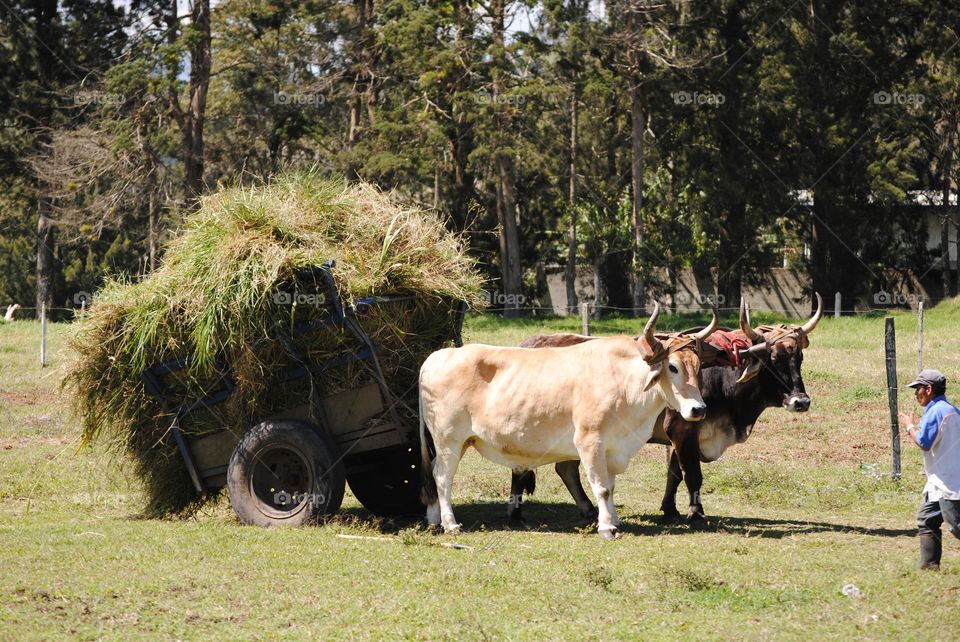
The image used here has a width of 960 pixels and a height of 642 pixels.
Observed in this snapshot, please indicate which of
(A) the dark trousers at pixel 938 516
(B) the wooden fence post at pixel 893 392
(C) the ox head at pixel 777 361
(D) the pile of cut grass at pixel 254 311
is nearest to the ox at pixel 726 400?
(C) the ox head at pixel 777 361

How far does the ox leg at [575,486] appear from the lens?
11.8m

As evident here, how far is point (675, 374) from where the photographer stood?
10.5 metres

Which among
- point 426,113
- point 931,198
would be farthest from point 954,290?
point 426,113

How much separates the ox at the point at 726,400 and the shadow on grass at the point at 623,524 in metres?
0.25

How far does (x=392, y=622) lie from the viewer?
24.7 feet

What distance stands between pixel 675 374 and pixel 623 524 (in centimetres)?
169

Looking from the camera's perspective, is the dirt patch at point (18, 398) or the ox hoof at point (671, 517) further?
the dirt patch at point (18, 398)

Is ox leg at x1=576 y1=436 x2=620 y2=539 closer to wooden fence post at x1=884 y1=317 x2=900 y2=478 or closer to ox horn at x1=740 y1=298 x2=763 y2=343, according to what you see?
ox horn at x1=740 y1=298 x2=763 y2=343

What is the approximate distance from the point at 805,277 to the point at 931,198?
14.9ft

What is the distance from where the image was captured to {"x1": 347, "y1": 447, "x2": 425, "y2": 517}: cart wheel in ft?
39.1

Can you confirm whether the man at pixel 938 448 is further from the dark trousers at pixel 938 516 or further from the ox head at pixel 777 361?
the ox head at pixel 777 361

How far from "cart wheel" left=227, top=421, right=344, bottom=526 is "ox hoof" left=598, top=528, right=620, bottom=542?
7.71ft

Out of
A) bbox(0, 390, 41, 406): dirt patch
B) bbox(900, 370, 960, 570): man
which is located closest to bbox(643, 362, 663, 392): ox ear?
bbox(900, 370, 960, 570): man

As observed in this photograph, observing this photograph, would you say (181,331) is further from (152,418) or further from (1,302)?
(1,302)
